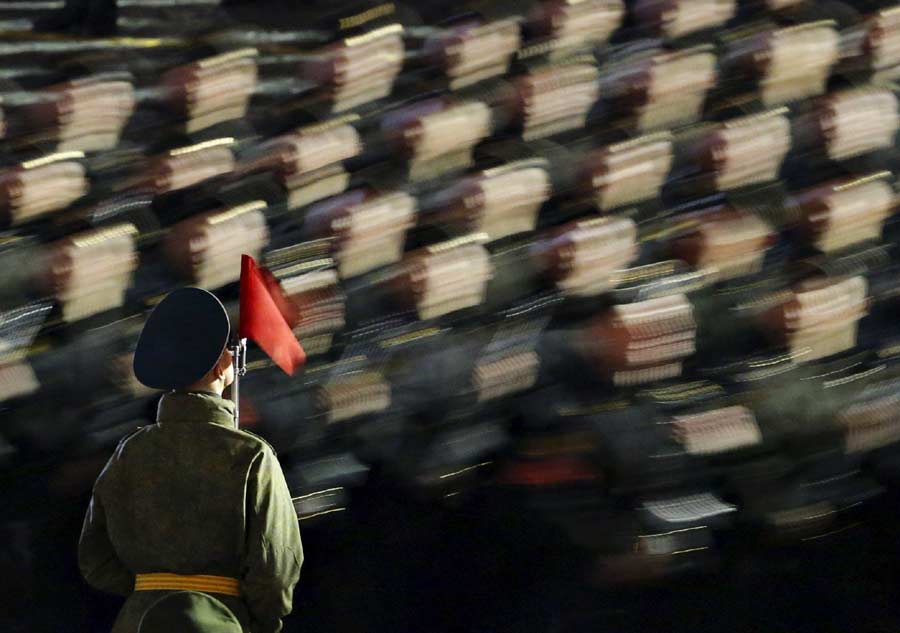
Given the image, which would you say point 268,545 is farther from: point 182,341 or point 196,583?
point 182,341

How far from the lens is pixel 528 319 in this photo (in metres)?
2.91

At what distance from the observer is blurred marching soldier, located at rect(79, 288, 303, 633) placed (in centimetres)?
180

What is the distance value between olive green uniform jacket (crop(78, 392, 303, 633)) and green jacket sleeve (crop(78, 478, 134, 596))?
60mm

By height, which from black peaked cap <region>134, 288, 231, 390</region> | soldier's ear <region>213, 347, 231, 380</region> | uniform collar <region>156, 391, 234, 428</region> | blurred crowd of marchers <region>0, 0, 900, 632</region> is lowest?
blurred crowd of marchers <region>0, 0, 900, 632</region>

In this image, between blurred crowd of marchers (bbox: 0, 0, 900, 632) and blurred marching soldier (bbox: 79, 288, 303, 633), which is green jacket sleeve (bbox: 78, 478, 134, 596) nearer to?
blurred marching soldier (bbox: 79, 288, 303, 633)

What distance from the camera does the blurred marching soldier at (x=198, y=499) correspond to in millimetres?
1803

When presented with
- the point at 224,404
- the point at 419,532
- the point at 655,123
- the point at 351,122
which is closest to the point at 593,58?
the point at 655,123

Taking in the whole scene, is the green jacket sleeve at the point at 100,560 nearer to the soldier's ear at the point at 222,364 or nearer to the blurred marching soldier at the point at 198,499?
the blurred marching soldier at the point at 198,499

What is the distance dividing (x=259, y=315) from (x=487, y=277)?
42.5 inches

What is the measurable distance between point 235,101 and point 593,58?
90cm

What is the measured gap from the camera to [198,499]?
1.82 m

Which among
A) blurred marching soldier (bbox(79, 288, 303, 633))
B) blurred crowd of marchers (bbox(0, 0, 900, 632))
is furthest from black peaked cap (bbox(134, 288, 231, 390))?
blurred crowd of marchers (bbox(0, 0, 900, 632))

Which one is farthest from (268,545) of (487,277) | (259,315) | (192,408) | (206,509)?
(487,277)

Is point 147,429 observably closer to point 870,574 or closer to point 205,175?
point 205,175
